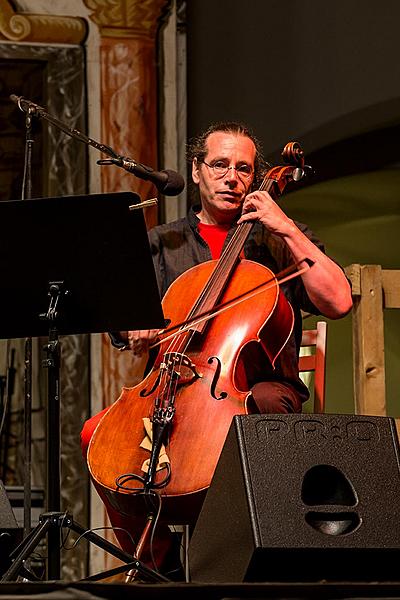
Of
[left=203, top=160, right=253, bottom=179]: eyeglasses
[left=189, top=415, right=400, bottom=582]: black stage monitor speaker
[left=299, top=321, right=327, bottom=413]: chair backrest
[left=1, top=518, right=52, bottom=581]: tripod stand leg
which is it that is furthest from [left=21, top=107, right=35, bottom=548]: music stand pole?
[left=299, top=321, right=327, bottom=413]: chair backrest

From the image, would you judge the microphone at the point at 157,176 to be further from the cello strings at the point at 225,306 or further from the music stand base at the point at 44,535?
the music stand base at the point at 44,535

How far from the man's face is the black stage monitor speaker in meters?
1.05

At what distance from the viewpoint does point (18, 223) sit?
229cm

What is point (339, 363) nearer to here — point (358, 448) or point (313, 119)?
point (313, 119)

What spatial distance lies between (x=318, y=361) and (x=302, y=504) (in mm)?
1401

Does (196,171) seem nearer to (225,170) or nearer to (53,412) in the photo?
(225,170)

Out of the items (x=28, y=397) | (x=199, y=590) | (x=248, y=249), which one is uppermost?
(x=248, y=249)

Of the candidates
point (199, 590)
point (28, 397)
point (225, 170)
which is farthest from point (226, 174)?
point (199, 590)

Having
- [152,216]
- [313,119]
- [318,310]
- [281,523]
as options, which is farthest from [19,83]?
[281,523]

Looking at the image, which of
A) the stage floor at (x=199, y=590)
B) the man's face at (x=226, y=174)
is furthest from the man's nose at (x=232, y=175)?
the stage floor at (x=199, y=590)

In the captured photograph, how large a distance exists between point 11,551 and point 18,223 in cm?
72

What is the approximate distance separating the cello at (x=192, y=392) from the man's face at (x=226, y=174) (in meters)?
0.23

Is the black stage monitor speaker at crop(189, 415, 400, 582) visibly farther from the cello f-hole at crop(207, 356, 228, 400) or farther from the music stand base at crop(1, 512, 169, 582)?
the cello f-hole at crop(207, 356, 228, 400)

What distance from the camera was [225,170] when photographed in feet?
9.80
